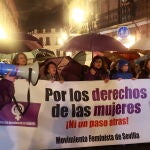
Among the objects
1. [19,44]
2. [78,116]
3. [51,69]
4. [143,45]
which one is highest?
[19,44]

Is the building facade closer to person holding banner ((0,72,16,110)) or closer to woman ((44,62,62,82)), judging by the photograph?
woman ((44,62,62,82))

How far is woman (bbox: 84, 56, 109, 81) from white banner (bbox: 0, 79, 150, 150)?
17.8 inches

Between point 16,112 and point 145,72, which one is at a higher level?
point 145,72

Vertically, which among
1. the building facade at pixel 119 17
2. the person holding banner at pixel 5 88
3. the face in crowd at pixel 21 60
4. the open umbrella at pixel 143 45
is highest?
the building facade at pixel 119 17

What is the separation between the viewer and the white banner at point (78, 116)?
816cm

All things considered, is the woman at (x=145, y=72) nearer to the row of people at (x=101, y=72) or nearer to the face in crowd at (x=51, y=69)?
the row of people at (x=101, y=72)

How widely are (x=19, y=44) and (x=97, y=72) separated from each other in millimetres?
6469

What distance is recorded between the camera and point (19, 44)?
1539cm

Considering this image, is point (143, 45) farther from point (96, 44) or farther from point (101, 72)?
point (101, 72)

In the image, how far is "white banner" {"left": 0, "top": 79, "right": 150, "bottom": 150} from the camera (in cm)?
816

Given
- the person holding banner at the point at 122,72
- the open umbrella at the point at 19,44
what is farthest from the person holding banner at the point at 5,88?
the open umbrella at the point at 19,44

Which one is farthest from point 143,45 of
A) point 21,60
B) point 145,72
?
point 21,60

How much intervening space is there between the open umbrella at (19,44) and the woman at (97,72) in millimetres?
5642

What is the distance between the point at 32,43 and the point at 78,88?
7865 mm
